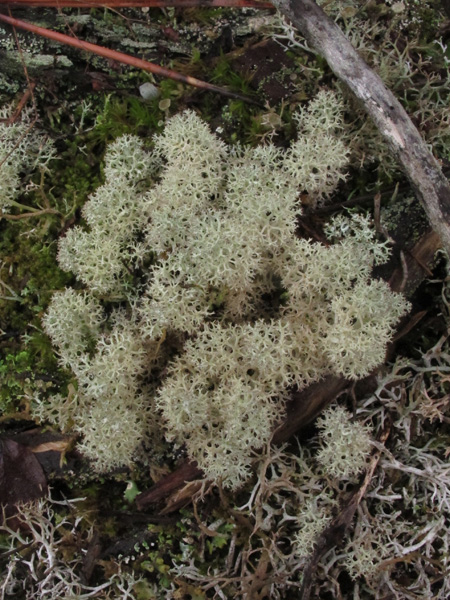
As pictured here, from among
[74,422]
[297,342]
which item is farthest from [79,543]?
[297,342]

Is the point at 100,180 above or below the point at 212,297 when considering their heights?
below

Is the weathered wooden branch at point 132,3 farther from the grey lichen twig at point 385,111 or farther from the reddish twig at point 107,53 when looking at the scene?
the grey lichen twig at point 385,111

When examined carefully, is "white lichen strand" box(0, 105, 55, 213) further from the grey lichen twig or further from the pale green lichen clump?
the grey lichen twig

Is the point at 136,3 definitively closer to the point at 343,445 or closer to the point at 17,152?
the point at 17,152

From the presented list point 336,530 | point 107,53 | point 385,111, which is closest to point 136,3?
point 107,53

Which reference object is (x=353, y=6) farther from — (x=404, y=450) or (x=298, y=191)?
(x=404, y=450)

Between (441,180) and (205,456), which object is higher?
(441,180)

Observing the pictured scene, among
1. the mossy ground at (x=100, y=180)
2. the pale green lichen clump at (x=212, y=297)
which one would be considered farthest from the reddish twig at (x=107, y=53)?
the pale green lichen clump at (x=212, y=297)
